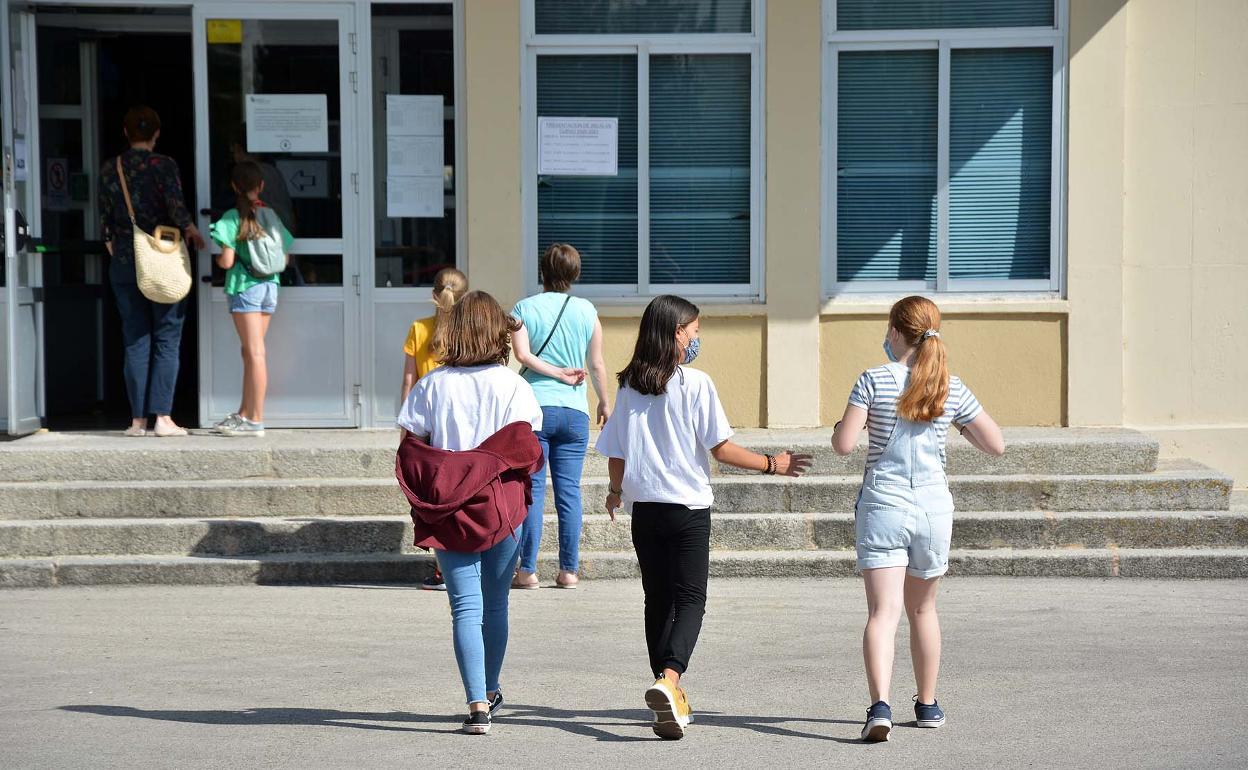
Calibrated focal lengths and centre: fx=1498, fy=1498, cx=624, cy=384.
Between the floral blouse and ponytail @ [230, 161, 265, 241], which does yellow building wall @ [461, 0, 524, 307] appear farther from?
the floral blouse

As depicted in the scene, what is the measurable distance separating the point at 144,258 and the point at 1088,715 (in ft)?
20.8

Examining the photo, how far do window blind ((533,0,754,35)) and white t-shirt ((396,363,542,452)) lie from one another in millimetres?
4849

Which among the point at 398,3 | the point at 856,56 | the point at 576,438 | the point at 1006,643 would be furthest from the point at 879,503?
the point at 398,3

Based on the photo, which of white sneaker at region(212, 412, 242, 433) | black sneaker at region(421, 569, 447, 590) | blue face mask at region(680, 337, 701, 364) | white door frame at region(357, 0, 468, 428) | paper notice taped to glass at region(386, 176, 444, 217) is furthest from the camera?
paper notice taped to glass at region(386, 176, 444, 217)

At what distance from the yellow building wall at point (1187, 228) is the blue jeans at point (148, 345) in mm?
6195

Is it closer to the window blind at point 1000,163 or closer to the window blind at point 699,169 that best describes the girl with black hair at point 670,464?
the window blind at point 699,169

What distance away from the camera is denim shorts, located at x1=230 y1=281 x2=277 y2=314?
31.4 ft

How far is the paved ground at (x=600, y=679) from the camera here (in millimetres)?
5379

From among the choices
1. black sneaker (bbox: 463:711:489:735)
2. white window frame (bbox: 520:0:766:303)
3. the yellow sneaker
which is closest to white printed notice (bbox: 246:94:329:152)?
white window frame (bbox: 520:0:766:303)

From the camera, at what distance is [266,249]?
9547 millimetres

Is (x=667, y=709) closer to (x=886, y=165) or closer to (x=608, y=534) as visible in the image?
(x=608, y=534)

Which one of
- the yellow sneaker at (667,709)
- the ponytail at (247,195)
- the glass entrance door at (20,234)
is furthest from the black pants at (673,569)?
the glass entrance door at (20,234)

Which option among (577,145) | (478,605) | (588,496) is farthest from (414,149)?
(478,605)

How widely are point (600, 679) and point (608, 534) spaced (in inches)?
86.7
